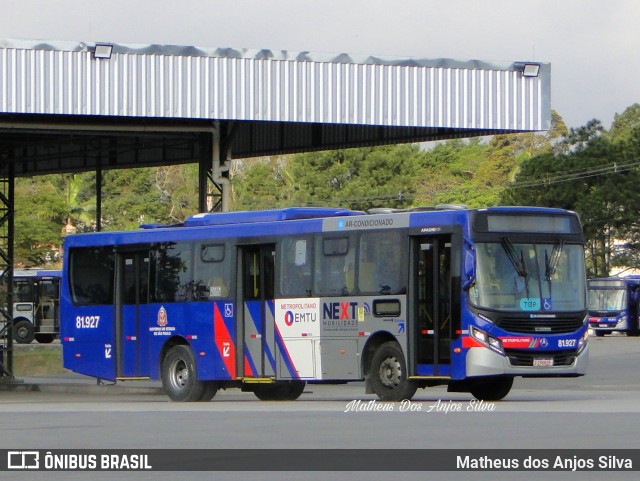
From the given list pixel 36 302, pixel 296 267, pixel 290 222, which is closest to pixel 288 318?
pixel 296 267

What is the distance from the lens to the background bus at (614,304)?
7169 centimetres

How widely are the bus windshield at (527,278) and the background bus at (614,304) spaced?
4996 cm

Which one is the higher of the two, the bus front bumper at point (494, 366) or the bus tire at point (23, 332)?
the bus front bumper at point (494, 366)

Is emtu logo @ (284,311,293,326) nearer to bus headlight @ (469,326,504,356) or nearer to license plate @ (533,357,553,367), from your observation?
bus headlight @ (469,326,504,356)

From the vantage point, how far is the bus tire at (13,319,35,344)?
63812mm

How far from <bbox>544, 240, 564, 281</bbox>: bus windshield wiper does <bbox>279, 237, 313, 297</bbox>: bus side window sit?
12.3 ft

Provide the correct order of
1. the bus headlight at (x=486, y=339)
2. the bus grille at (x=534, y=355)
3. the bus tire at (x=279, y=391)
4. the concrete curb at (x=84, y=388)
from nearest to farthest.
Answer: the bus headlight at (x=486, y=339) → the bus grille at (x=534, y=355) → the bus tire at (x=279, y=391) → the concrete curb at (x=84, y=388)

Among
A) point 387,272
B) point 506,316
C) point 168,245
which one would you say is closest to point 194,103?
point 168,245

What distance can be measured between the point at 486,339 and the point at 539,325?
3.14 ft

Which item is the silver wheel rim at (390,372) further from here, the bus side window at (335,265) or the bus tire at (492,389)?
the bus tire at (492,389)

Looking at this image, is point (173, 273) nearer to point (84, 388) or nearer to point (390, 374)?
point (390, 374)

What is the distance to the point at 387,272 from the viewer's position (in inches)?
885

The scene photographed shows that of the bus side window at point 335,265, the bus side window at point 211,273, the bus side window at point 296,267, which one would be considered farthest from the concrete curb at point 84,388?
the bus side window at point 335,265

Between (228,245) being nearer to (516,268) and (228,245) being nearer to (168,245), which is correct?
(168,245)
